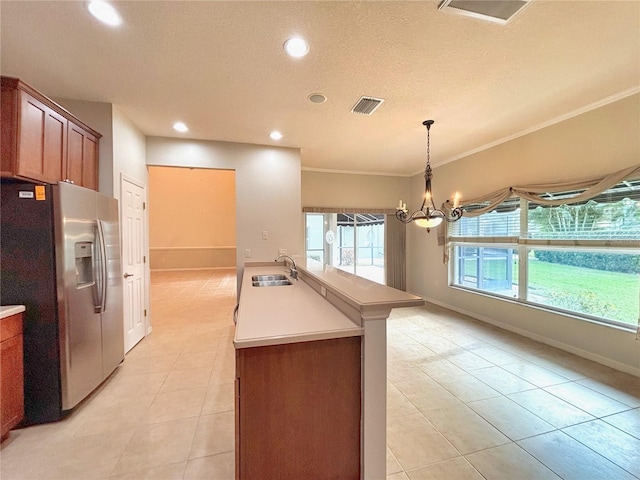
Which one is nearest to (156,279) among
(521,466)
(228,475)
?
(228,475)

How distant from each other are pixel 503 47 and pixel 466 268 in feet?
12.1

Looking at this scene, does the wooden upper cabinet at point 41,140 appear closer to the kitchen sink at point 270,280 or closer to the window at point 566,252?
the kitchen sink at point 270,280

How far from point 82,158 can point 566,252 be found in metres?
5.38

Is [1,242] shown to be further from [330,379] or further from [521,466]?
[521,466]

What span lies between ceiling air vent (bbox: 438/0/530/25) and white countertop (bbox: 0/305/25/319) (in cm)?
337

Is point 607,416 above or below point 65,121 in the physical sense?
below

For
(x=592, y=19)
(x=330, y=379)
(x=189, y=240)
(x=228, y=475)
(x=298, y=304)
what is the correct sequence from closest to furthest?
(x=330, y=379)
(x=228, y=475)
(x=592, y=19)
(x=298, y=304)
(x=189, y=240)

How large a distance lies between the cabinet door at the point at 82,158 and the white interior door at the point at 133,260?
34 centimetres

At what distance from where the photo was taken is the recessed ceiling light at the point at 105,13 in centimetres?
159

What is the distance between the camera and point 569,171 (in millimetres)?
3199

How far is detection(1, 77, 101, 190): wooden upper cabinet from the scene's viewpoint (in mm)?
1847

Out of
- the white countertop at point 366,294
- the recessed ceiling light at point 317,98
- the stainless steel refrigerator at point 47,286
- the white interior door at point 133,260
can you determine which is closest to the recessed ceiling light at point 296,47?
the recessed ceiling light at point 317,98

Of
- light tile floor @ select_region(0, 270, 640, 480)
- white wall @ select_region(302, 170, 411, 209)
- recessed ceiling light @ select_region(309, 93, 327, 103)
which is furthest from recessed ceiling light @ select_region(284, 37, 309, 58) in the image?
white wall @ select_region(302, 170, 411, 209)

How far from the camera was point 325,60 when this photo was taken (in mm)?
2113
